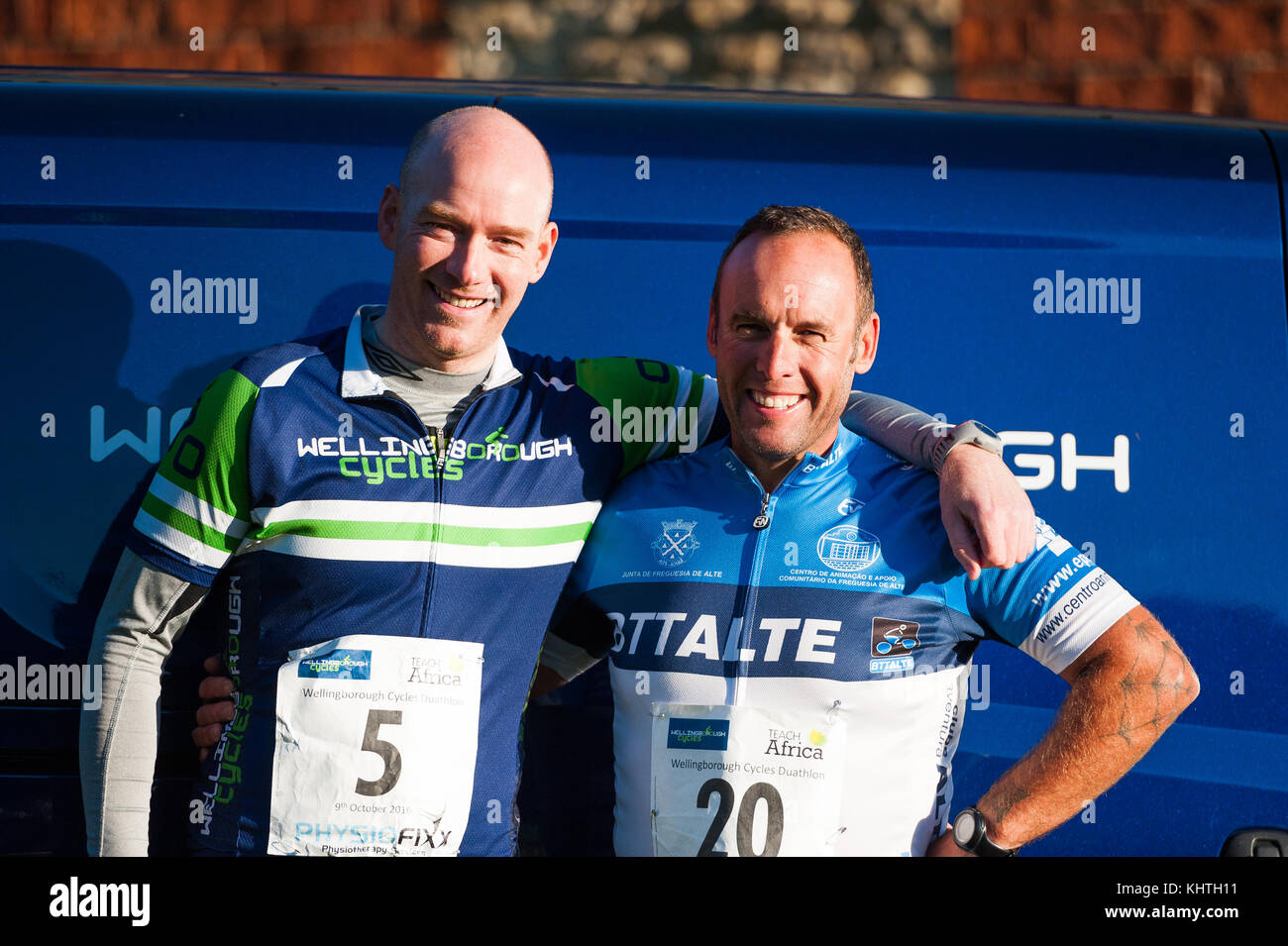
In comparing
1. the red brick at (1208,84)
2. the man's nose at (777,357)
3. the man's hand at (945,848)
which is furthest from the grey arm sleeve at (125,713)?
the red brick at (1208,84)

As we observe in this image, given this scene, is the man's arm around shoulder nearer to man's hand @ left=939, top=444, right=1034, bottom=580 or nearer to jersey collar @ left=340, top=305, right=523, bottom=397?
man's hand @ left=939, top=444, right=1034, bottom=580

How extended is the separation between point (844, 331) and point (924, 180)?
13.7 inches

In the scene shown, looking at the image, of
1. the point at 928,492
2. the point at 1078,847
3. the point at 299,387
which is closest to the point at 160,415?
the point at 299,387

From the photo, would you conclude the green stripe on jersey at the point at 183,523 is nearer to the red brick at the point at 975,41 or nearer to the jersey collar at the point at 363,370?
the jersey collar at the point at 363,370

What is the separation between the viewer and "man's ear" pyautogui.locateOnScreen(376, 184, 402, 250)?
209 centimetres

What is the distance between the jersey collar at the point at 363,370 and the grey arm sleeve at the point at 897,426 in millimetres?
601

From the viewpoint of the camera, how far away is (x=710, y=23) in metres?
4.97

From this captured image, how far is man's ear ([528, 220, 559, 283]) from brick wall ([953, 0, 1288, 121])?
10.9 ft

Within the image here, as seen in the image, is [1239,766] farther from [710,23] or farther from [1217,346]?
[710,23]

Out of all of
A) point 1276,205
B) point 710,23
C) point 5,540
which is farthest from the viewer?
point 710,23

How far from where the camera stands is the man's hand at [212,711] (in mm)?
2025

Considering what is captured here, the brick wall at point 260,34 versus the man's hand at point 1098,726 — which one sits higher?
the brick wall at point 260,34

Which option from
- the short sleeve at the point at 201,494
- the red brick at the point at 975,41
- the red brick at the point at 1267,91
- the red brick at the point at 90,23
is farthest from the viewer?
the red brick at the point at 90,23

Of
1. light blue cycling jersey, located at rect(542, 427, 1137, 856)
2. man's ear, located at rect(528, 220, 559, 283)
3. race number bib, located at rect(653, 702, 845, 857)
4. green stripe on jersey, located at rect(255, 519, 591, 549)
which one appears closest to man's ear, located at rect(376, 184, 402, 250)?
man's ear, located at rect(528, 220, 559, 283)
